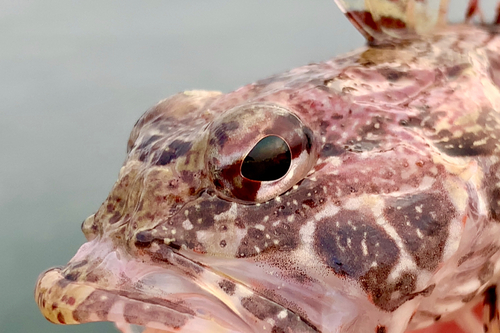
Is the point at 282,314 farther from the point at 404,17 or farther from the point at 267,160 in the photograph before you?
the point at 404,17

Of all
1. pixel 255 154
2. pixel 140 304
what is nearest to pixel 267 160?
pixel 255 154

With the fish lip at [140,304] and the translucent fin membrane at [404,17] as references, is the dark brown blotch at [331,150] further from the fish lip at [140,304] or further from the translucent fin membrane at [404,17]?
the translucent fin membrane at [404,17]

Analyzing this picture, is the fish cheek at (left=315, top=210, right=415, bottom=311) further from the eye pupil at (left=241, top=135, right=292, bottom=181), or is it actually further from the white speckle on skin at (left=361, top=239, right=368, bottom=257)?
the eye pupil at (left=241, top=135, right=292, bottom=181)

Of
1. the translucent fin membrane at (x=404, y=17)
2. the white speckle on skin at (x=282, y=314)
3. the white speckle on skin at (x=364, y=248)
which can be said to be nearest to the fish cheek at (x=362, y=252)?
the white speckle on skin at (x=364, y=248)

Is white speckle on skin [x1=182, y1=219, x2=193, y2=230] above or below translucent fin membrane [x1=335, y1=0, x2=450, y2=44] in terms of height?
below

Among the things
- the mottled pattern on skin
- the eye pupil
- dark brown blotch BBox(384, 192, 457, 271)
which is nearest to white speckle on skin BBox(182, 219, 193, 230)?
the mottled pattern on skin

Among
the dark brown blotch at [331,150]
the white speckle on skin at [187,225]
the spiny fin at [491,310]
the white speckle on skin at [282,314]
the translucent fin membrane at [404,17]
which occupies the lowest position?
the spiny fin at [491,310]
